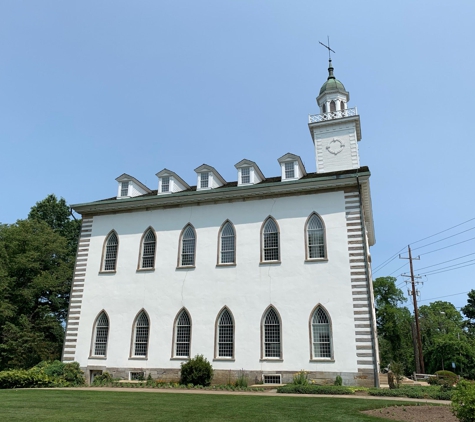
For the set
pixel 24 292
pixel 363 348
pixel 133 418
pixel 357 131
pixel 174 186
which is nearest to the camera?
pixel 133 418

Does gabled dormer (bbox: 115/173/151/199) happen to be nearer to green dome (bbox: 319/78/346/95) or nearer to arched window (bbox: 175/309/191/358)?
arched window (bbox: 175/309/191/358)

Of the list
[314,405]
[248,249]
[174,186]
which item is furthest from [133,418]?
[174,186]

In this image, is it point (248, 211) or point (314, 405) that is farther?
point (248, 211)

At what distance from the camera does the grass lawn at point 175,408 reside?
10289mm

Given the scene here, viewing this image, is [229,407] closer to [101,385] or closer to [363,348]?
[363,348]

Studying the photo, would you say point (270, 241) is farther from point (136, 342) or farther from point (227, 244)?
point (136, 342)

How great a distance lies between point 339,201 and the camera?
23.1 metres

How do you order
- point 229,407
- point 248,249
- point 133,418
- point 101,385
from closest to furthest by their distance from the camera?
point 133,418
point 229,407
point 101,385
point 248,249

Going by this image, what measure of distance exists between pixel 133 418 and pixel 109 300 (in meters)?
16.1

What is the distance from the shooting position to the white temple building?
2119 centimetres

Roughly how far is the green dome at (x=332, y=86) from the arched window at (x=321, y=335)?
19701 mm

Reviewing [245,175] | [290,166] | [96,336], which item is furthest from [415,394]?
[96,336]

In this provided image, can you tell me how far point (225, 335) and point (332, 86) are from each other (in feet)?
72.7

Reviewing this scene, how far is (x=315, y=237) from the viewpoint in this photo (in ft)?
75.6
